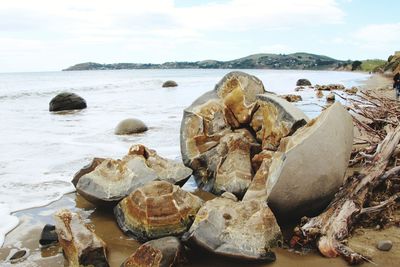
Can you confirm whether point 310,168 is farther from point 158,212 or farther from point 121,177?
point 121,177

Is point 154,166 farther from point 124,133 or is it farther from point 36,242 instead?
Answer: point 124,133

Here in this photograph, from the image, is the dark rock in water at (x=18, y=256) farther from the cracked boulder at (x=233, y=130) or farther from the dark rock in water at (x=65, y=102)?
the dark rock in water at (x=65, y=102)

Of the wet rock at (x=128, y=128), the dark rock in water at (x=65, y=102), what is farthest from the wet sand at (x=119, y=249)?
the dark rock in water at (x=65, y=102)

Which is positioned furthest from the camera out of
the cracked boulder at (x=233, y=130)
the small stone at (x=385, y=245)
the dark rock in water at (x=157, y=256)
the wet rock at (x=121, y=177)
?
the cracked boulder at (x=233, y=130)

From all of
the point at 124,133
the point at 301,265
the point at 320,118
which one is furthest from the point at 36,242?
the point at 124,133

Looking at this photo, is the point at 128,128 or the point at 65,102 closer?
the point at 128,128

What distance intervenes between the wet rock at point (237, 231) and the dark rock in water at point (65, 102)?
14.4m

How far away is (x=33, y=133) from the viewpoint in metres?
11.1

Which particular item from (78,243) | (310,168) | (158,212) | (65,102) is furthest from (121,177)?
(65,102)

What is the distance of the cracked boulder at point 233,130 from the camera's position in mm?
5078

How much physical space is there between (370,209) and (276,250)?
1.02m

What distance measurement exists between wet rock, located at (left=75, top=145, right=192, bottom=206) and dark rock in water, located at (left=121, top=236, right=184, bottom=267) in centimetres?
127

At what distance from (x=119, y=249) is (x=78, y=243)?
1.62ft

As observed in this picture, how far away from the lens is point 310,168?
396 centimetres
